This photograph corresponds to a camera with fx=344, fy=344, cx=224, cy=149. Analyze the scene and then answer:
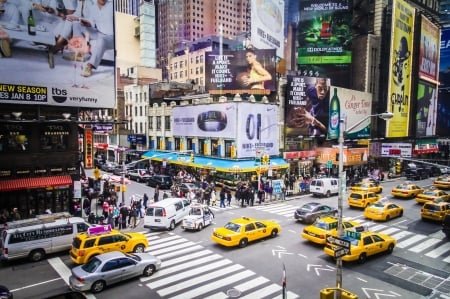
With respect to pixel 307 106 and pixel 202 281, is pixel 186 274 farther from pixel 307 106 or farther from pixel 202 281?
pixel 307 106

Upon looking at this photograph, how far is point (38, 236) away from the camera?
17.2 meters

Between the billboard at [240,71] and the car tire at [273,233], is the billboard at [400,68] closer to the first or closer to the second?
the billboard at [240,71]

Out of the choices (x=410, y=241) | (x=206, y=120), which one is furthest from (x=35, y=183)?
(x=410, y=241)

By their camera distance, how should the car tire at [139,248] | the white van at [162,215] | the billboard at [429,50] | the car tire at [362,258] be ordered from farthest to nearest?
the billboard at [429,50] → the white van at [162,215] → the car tire at [139,248] → the car tire at [362,258]

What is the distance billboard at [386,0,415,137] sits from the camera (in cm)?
5719

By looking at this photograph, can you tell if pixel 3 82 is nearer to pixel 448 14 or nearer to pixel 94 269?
pixel 94 269

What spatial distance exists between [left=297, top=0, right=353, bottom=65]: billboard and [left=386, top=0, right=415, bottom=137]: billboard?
775 cm

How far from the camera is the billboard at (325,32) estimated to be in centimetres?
6253

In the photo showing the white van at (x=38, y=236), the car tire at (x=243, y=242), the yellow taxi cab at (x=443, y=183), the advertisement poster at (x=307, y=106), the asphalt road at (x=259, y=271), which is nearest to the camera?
the asphalt road at (x=259, y=271)

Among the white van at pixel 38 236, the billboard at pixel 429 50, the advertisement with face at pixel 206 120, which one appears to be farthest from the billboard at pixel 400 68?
the white van at pixel 38 236

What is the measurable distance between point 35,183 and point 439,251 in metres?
26.5

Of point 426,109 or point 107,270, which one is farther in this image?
point 426,109

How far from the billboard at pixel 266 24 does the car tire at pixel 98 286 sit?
136ft

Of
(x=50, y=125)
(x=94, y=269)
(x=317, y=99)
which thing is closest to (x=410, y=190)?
(x=317, y=99)
